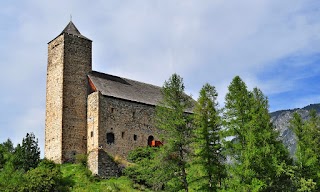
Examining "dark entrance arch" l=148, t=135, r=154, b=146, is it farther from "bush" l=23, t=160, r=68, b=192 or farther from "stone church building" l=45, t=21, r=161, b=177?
"bush" l=23, t=160, r=68, b=192

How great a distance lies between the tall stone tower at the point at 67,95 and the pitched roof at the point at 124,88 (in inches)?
73.1

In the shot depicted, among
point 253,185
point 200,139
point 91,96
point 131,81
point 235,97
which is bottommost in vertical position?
point 253,185

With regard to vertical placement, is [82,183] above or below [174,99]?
below

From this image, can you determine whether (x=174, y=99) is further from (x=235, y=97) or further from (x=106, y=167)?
(x=106, y=167)

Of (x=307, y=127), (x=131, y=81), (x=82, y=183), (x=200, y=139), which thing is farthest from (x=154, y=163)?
(x=131, y=81)

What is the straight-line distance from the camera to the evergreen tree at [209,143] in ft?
103

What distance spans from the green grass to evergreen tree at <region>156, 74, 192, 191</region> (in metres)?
11.0

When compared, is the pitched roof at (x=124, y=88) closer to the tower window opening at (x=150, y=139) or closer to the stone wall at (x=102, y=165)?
the tower window opening at (x=150, y=139)

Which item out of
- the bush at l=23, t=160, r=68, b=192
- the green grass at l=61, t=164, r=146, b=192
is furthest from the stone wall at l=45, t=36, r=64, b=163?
the bush at l=23, t=160, r=68, b=192

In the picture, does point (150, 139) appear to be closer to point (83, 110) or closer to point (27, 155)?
point (83, 110)

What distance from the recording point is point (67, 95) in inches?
2062

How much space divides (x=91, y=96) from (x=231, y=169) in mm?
26313

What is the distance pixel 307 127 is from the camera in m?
45.3

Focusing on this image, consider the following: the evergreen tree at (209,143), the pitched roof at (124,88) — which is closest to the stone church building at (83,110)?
the pitched roof at (124,88)
